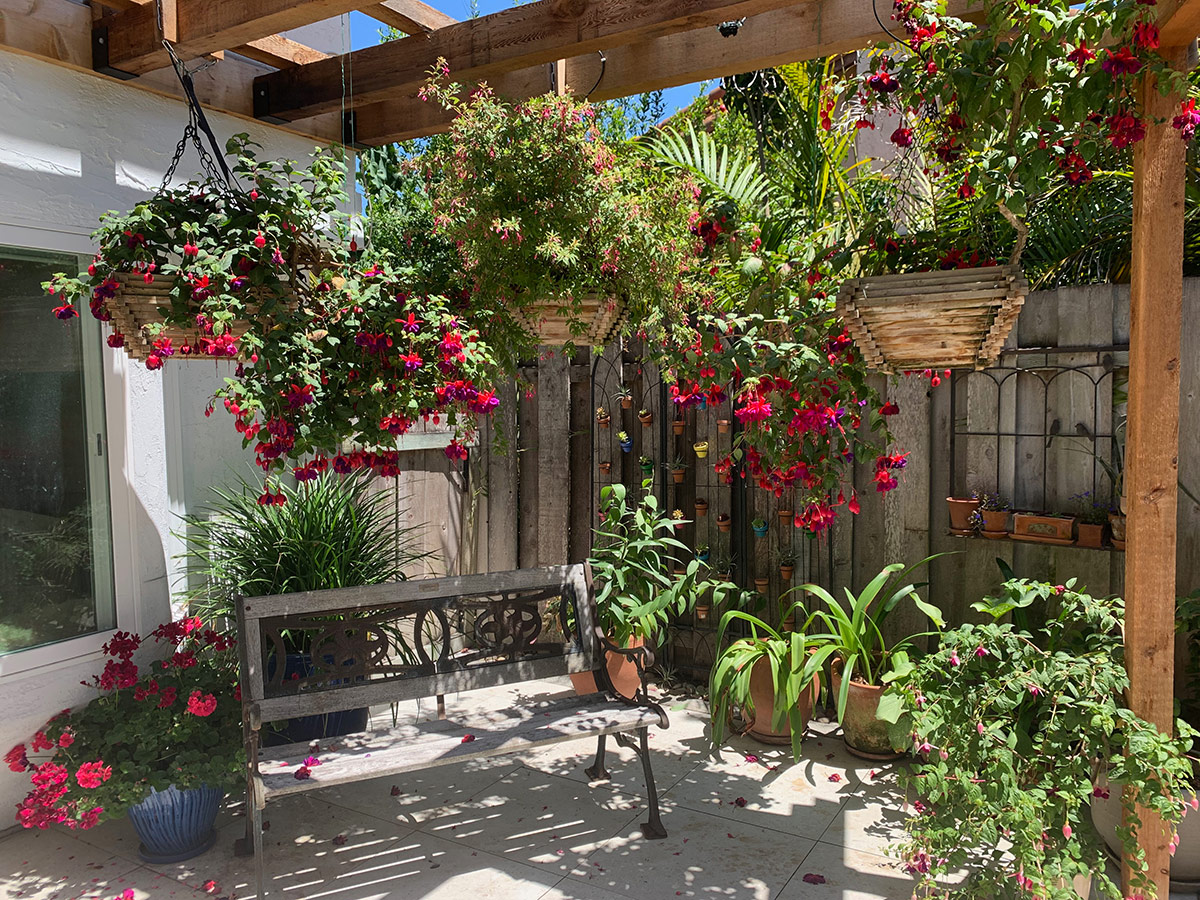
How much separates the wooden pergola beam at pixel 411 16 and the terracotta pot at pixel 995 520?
8.65ft

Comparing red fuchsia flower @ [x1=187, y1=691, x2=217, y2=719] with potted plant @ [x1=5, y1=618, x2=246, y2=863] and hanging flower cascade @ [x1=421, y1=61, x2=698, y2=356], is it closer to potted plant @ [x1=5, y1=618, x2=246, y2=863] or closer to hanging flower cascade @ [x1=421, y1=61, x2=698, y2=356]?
potted plant @ [x1=5, y1=618, x2=246, y2=863]

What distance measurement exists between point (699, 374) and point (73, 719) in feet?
7.17

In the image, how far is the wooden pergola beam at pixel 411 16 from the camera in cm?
273

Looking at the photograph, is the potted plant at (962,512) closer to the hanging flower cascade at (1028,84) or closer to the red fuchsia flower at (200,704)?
the hanging flower cascade at (1028,84)

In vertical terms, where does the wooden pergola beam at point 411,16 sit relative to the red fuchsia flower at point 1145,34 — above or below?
above

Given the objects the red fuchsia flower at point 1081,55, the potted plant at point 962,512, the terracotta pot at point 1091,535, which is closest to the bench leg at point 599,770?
the potted plant at point 962,512

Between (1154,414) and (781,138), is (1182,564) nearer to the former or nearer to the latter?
(1154,414)

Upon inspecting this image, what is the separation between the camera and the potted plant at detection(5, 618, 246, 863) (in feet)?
8.04

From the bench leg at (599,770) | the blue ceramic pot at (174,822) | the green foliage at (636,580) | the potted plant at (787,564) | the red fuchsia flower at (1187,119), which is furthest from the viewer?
the potted plant at (787,564)

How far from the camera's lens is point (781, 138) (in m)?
4.15

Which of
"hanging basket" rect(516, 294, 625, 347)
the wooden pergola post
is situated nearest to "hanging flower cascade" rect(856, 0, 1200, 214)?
the wooden pergola post

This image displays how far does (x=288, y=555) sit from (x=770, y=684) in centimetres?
189

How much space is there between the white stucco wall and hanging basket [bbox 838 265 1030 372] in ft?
7.76

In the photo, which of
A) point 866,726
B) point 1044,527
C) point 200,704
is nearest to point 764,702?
point 866,726
